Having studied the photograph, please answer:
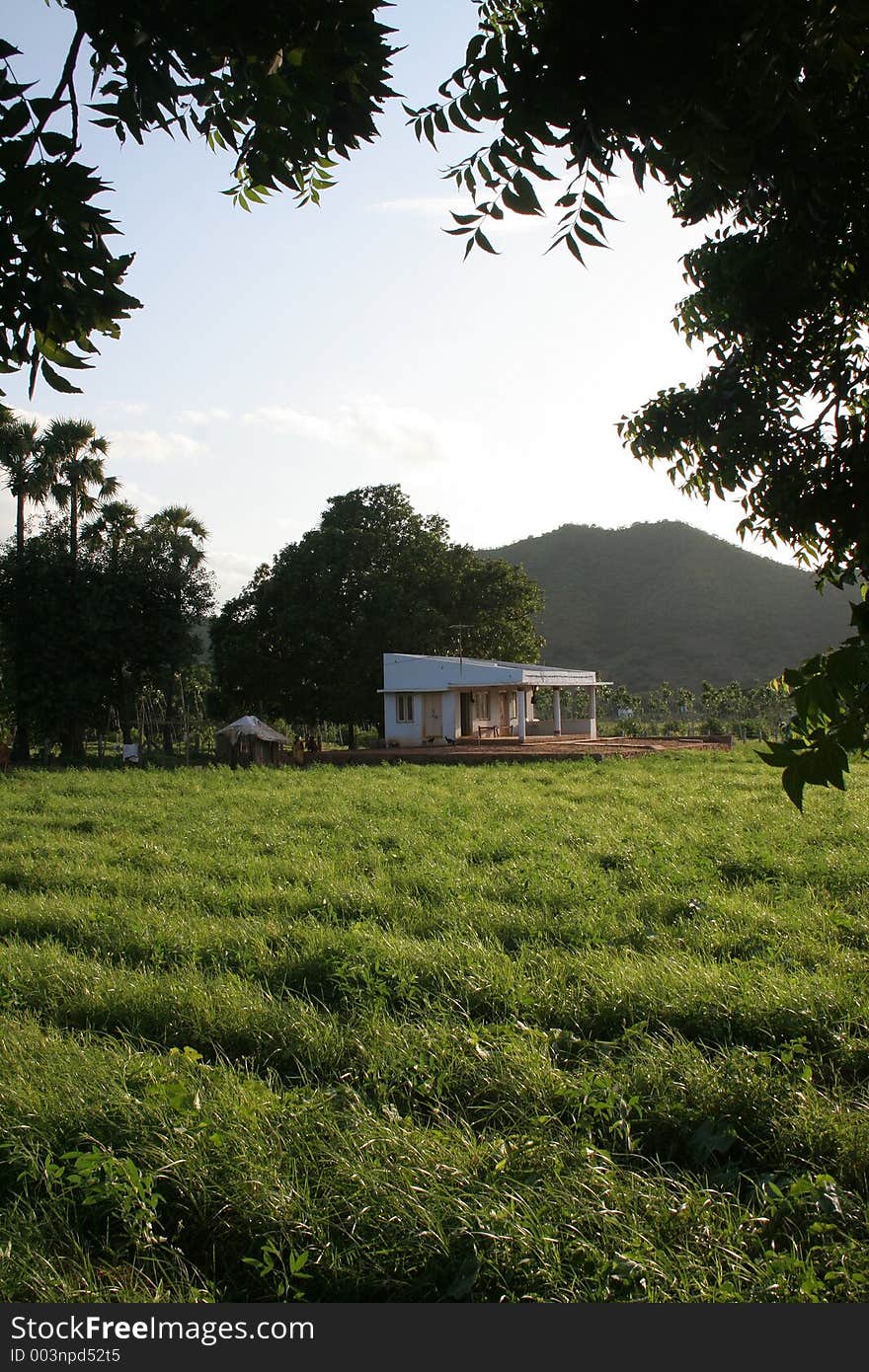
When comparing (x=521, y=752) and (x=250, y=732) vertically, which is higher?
(x=250, y=732)

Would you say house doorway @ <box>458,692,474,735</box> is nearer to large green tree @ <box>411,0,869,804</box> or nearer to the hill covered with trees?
the hill covered with trees

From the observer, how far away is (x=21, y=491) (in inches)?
1187

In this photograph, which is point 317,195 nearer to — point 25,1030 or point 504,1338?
point 504,1338

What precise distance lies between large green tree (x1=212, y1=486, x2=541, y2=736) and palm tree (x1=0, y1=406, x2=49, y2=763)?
28.8ft

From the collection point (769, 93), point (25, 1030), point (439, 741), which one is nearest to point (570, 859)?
point (25, 1030)

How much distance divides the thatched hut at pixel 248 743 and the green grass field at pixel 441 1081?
18601 millimetres

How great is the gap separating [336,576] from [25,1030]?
34.0 m

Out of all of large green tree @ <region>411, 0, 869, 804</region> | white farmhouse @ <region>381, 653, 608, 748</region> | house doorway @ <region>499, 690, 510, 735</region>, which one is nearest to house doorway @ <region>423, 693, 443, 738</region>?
white farmhouse @ <region>381, 653, 608, 748</region>

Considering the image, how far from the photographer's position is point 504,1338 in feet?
8.21

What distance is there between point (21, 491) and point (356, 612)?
12.7 m

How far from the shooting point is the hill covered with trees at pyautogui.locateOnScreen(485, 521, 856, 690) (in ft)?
219

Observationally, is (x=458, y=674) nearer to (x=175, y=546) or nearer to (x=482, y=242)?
(x=175, y=546)

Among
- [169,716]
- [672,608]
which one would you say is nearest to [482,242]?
[169,716]

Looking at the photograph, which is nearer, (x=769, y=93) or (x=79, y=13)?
(x=769, y=93)
